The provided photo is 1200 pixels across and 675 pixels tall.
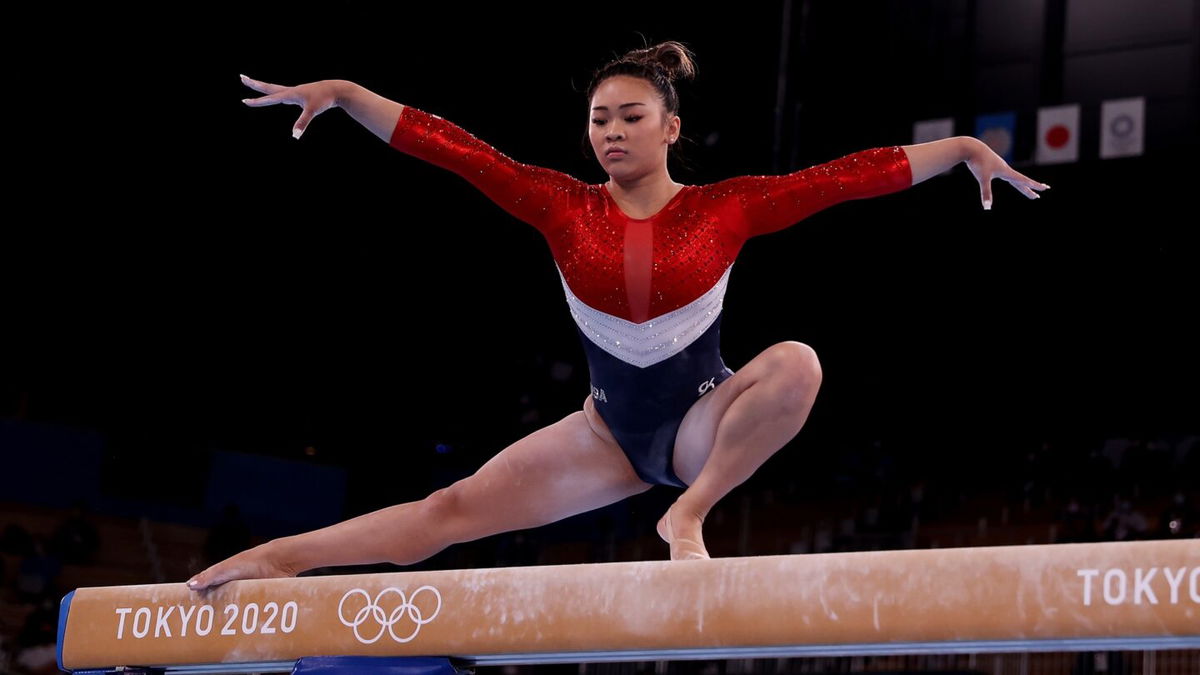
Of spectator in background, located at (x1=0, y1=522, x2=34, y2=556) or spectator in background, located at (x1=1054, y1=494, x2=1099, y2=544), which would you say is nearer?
spectator in background, located at (x1=1054, y1=494, x2=1099, y2=544)

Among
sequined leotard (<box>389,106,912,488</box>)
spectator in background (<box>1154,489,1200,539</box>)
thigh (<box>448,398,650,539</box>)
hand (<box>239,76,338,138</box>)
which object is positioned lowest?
thigh (<box>448,398,650,539</box>)

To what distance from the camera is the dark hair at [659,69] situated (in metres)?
3.35

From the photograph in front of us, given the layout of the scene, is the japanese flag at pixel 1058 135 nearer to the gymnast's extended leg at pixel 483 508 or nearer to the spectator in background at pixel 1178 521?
the spectator in background at pixel 1178 521

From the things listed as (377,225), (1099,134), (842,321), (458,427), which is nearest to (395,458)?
(458,427)

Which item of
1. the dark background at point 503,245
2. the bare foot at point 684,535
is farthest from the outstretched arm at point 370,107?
the dark background at point 503,245

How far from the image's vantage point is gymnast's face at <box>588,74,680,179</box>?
3268mm

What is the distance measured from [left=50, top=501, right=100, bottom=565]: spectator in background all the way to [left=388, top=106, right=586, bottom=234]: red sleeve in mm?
9352

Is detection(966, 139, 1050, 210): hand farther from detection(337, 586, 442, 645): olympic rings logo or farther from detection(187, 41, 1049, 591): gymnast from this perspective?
detection(337, 586, 442, 645): olympic rings logo

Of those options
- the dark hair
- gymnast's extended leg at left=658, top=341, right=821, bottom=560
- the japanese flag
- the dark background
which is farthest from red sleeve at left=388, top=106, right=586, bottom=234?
the japanese flag

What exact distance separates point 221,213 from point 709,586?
9.64 meters

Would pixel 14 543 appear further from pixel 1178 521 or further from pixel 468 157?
pixel 468 157

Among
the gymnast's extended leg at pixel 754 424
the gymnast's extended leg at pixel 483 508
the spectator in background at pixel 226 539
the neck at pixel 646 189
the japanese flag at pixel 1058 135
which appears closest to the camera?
the gymnast's extended leg at pixel 754 424

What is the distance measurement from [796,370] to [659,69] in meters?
0.92

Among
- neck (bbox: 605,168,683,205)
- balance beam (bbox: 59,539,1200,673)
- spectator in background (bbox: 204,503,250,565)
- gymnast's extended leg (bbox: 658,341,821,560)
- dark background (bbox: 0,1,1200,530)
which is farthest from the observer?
spectator in background (bbox: 204,503,250,565)
